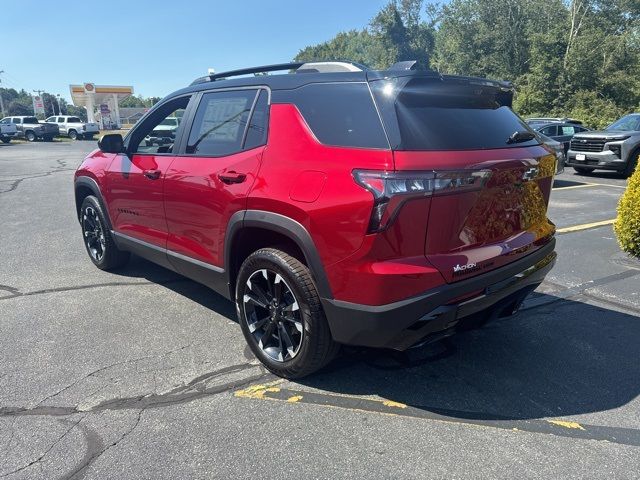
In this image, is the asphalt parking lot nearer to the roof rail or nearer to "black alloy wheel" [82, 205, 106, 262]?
"black alloy wheel" [82, 205, 106, 262]

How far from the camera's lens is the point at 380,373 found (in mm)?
3195

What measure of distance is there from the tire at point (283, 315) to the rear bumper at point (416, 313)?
0.49 ft

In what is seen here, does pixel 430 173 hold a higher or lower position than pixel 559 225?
higher

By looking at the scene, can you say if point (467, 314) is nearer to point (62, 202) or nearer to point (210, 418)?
point (210, 418)

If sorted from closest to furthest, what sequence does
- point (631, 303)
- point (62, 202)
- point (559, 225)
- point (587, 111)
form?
point (631, 303) < point (559, 225) < point (62, 202) < point (587, 111)

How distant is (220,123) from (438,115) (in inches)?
64.8

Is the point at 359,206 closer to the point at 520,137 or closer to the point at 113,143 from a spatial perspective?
the point at 520,137

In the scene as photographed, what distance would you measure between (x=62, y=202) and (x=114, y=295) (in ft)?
21.3

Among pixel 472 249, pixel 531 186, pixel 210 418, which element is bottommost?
pixel 210 418

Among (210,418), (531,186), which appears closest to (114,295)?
(210,418)

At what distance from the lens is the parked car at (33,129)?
37406mm

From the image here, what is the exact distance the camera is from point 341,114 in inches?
108

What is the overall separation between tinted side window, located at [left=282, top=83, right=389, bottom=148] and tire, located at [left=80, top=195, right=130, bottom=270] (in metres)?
3.01

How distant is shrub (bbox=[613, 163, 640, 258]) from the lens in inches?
211
